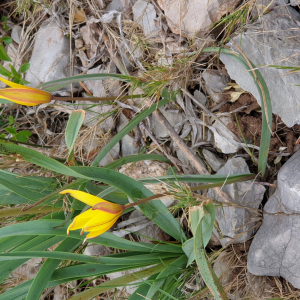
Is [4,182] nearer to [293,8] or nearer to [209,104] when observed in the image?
[209,104]

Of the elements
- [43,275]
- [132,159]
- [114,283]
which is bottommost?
[114,283]

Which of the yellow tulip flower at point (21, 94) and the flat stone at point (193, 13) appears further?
the flat stone at point (193, 13)

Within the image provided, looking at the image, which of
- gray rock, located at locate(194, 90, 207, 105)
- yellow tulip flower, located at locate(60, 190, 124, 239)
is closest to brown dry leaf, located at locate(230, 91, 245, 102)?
gray rock, located at locate(194, 90, 207, 105)

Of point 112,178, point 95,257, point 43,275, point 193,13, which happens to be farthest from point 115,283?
point 193,13

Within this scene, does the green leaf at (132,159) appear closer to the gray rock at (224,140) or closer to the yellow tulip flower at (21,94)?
the gray rock at (224,140)

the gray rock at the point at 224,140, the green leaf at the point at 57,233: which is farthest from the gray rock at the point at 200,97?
the green leaf at the point at 57,233

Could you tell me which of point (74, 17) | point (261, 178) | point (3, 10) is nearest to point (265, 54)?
point (261, 178)

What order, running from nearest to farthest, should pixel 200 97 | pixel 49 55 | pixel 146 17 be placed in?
pixel 200 97 < pixel 146 17 < pixel 49 55

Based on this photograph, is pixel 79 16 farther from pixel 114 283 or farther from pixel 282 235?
pixel 282 235
